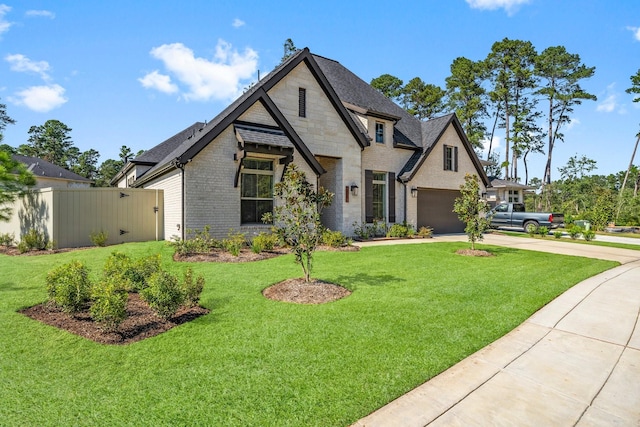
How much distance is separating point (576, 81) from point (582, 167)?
13661mm

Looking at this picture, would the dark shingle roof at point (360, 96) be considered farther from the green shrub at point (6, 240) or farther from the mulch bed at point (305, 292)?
the green shrub at point (6, 240)

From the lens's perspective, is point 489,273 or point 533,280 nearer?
point 533,280

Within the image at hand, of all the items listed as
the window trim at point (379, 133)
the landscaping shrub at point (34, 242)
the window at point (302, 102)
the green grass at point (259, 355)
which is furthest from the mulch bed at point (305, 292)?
the window trim at point (379, 133)

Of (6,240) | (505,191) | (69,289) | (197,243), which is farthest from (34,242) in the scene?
(505,191)

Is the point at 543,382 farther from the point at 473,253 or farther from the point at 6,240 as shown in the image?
the point at 6,240

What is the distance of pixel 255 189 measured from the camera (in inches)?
471

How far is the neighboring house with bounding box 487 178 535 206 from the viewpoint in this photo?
27.3 m

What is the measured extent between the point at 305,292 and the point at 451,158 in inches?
643

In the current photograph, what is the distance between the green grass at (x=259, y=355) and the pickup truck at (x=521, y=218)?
15.4 metres

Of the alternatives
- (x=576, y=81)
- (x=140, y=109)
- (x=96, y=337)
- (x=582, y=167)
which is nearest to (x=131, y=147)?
(x=140, y=109)

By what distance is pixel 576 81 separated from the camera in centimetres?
3716

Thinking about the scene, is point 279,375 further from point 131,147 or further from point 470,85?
point 131,147

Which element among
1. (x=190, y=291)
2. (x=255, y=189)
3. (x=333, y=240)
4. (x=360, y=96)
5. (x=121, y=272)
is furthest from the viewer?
(x=360, y=96)

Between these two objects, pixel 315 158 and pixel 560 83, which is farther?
pixel 560 83
